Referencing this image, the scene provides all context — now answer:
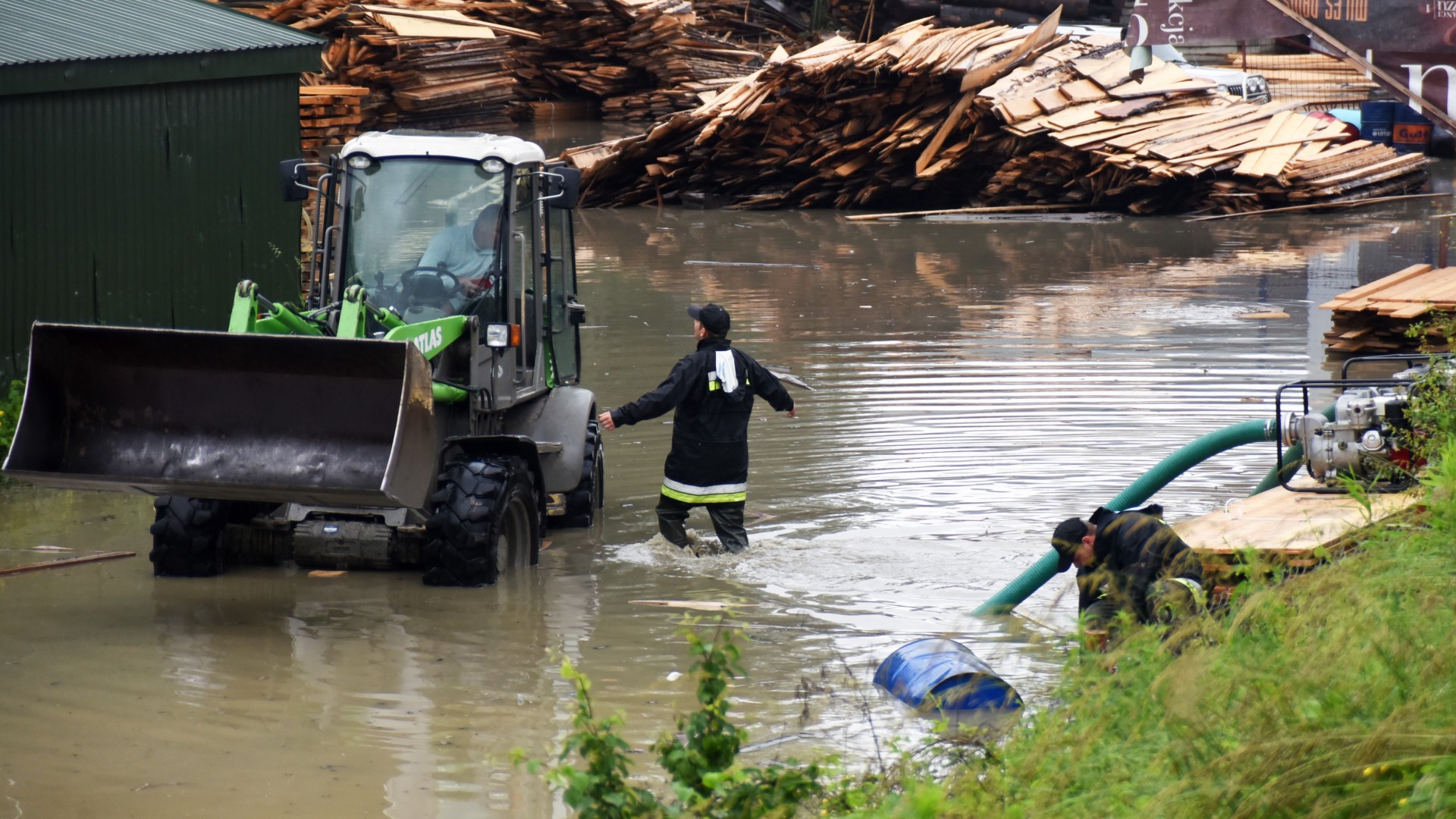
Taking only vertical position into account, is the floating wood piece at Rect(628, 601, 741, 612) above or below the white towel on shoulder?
below

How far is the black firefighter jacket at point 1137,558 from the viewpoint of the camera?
6227 mm

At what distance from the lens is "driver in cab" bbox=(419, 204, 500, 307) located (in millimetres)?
9164

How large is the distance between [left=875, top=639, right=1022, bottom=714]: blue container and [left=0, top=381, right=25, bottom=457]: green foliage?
7.13 metres

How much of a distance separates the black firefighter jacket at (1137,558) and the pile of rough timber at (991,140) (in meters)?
18.2

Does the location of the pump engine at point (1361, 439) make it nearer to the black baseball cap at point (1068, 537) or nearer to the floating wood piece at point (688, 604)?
the black baseball cap at point (1068, 537)

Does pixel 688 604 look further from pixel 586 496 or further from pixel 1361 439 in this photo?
pixel 1361 439

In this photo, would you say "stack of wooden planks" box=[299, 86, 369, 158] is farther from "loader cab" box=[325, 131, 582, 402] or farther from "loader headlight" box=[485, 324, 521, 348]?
"loader headlight" box=[485, 324, 521, 348]

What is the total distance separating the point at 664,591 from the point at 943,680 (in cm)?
266

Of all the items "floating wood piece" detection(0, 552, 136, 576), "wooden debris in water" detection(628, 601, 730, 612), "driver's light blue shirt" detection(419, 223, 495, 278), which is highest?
"driver's light blue shirt" detection(419, 223, 495, 278)

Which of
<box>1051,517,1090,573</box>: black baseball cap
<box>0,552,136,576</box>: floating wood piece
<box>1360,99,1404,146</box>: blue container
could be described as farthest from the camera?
<box>1360,99,1404,146</box>: blue container

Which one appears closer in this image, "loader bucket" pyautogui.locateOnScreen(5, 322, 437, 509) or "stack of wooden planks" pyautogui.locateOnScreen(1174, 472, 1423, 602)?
"stack of wooden planks" pyautogui.locateOnScreen(1174, 472, 1423, 602)

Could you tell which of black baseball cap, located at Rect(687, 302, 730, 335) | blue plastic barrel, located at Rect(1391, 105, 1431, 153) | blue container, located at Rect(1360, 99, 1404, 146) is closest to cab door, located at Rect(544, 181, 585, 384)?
black baseball cap, located at Rect(687, 302, 730, 335)

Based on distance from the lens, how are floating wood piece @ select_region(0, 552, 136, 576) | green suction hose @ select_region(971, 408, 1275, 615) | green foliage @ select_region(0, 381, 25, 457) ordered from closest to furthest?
green suction hose @ select_region(971, 408, 1275, 615), floating wood piece @ select_region(0, 552, 136, 576), green foliage @ select_region(0, 381, 25, 457)

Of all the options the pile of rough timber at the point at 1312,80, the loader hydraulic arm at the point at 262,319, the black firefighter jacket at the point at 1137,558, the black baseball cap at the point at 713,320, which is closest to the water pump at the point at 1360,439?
the black firefighter jacket at the point at 1137,558
